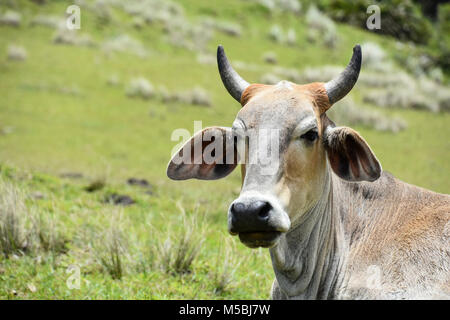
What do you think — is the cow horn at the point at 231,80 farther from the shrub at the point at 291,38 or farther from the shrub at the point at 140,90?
the shrub at the point at 291,38

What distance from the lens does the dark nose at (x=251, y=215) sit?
349 centimetres

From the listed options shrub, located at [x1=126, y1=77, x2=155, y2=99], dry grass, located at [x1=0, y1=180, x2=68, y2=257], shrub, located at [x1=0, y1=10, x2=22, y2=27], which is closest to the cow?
dry grass, located at [x1=0, y1=180, x2=68, y2=257]

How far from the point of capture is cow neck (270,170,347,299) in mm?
4297

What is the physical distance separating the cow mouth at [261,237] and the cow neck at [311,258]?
62cm

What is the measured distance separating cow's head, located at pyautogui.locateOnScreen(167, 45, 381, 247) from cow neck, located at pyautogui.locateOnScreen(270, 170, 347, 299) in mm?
181

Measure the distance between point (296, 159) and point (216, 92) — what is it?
14652 millimetres

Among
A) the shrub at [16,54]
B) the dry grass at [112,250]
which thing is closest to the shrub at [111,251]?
the dry grass at [112,250]

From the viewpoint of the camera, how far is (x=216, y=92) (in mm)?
18391

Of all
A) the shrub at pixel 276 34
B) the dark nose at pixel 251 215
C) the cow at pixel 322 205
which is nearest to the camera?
the dark nose at pixel 251 215

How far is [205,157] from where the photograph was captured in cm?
459

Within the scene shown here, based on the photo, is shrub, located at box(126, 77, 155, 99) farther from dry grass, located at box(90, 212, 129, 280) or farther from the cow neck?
the cow neck

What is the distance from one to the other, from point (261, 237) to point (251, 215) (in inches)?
7.9

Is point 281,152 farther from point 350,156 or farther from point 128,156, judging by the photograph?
point 128,156
